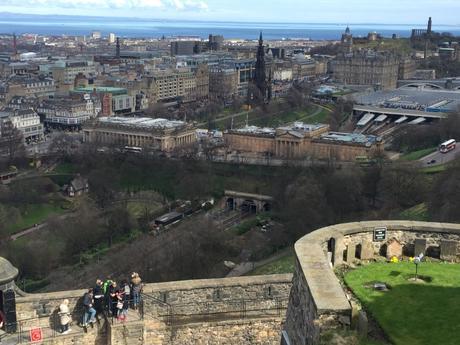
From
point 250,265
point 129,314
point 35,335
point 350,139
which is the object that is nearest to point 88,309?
point 129,314

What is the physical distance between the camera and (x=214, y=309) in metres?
9.30

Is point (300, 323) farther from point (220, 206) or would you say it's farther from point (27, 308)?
point (220, 206)

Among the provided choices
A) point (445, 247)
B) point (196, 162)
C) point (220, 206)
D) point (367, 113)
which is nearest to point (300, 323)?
point (445, 247)

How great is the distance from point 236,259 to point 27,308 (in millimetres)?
27165

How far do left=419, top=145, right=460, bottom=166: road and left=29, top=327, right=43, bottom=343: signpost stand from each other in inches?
1804

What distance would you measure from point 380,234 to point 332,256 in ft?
2.64

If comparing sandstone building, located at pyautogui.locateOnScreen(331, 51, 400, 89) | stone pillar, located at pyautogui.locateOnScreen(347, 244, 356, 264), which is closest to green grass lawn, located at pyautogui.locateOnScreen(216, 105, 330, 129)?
sandstone building, located at pyautogui.locateOnScreen(331, 51, 400, 89)

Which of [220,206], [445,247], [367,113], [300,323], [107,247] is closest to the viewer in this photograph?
[300,323]

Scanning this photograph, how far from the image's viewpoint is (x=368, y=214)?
4059 cm

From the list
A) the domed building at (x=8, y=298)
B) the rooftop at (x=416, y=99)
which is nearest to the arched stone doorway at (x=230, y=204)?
the rooftop at (x=416, y=99)

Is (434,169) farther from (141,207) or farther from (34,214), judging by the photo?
(34,214)

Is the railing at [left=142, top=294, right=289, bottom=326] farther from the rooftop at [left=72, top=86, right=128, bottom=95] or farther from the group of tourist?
the rooftop at [left=72, top=86, right=128, bottom=95]

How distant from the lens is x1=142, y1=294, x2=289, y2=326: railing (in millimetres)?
9125

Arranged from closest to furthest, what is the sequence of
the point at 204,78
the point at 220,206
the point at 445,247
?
the point at 445,247 < the point at 220,206 < the point at 204,78
